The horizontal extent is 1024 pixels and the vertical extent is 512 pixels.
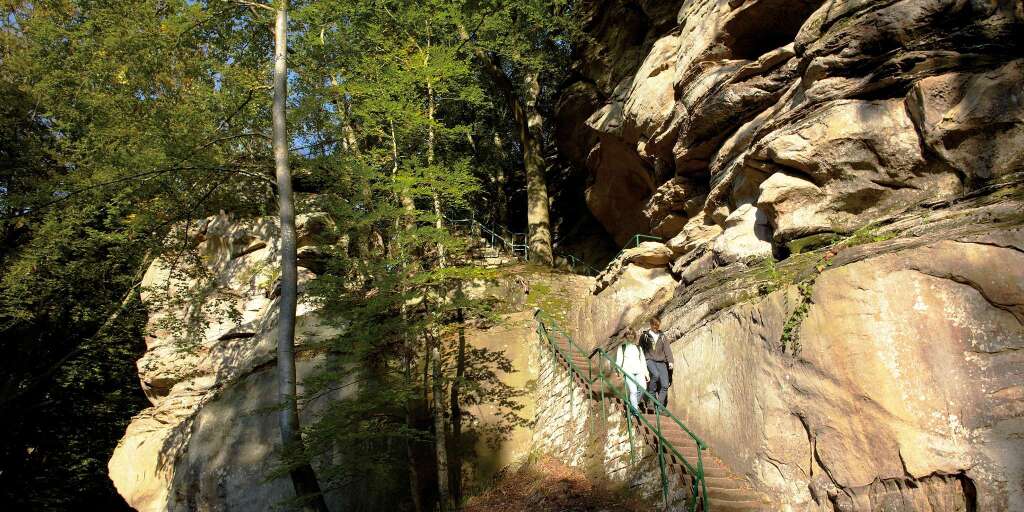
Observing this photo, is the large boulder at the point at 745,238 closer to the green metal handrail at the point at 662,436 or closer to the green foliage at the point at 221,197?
the green metal handrail at the point at 662,436

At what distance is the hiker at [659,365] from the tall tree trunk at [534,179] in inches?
355

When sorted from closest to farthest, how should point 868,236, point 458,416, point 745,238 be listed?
1. point 868,236
2. point 745,238
3. point 458,416

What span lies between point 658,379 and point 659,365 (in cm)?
20

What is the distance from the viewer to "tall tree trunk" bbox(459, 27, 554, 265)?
17.1m

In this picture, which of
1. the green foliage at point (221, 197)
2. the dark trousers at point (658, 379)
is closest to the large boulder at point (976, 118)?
the dark trousers at point (658, 379)

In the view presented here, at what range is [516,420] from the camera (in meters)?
11.3

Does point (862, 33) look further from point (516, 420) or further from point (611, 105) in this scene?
point (516, 420)

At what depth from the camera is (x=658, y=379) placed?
778 cm

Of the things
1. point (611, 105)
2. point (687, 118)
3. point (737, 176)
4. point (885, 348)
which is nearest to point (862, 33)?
point (737, 176)

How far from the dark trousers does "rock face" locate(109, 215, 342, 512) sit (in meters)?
6.62

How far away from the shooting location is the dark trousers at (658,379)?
775 centimetres

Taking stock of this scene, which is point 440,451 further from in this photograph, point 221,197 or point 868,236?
point 868,236

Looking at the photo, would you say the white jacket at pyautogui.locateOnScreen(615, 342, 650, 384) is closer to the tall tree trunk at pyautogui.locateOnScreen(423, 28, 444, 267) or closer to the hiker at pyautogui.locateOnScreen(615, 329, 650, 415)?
the hiker at pyautogui.locateOnScreen(615, 329, 650, 415)

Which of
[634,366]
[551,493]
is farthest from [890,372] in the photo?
[551,493]
